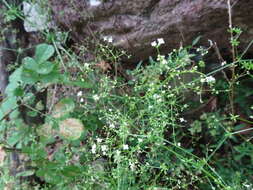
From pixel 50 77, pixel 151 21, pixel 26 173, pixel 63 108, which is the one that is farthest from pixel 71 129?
pixel 151 21

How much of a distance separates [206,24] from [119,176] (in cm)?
83

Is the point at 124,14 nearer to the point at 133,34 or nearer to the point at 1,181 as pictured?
the point at 133,34

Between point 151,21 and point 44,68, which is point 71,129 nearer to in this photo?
point 44,68

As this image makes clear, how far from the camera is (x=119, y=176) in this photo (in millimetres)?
1396

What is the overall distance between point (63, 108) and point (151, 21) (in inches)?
24.4

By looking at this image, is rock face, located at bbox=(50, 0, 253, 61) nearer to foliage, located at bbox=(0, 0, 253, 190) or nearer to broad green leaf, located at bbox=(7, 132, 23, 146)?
foliage, located at bbox=(0, 0, 253, 190)

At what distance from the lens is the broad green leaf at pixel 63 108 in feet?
4.98

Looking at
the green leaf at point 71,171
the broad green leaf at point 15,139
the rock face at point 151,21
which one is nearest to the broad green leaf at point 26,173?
the broad green leaf at point 15,139

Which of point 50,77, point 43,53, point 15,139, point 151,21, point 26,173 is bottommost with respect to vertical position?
point 26,173

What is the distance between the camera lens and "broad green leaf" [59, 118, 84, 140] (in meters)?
1.49

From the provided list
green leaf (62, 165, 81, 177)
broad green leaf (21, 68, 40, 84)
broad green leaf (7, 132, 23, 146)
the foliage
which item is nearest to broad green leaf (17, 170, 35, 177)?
the foliage

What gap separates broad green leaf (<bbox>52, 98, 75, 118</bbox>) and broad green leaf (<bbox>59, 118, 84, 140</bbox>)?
1.5 inches

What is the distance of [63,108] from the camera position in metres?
1.53

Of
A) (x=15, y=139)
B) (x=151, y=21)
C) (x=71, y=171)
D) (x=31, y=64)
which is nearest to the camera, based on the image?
(x=31, y=64)
